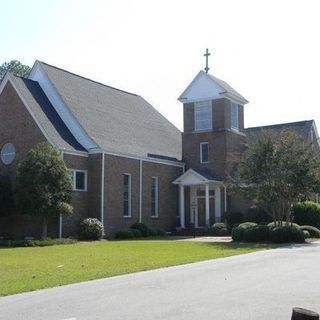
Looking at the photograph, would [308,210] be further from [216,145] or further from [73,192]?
[73,192]

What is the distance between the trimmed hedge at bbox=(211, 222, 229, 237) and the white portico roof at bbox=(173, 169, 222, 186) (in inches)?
142

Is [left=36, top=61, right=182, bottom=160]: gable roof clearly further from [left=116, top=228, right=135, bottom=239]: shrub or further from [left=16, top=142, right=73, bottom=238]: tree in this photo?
[left=116, top=228, right=135, bottom=239]: shrub

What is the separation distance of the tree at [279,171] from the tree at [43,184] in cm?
915

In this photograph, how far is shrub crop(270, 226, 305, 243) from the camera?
26.4m

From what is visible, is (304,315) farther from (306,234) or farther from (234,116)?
(234,116)

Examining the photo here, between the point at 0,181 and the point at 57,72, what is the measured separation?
9.64 metres

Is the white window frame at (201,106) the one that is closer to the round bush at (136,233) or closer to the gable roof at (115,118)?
the gable roof at (115,118)

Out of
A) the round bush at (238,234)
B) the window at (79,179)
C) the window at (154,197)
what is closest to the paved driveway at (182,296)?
the round bush at (238,234)

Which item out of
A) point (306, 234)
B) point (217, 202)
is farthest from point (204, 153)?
point (306, 234)

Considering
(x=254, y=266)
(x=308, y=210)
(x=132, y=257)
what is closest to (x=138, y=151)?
(x=308, y=210)

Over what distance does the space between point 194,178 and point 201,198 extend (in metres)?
2.37

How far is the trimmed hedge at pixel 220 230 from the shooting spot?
36219mm

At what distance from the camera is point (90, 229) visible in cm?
3195

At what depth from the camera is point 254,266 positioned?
Answer: 1634cm
